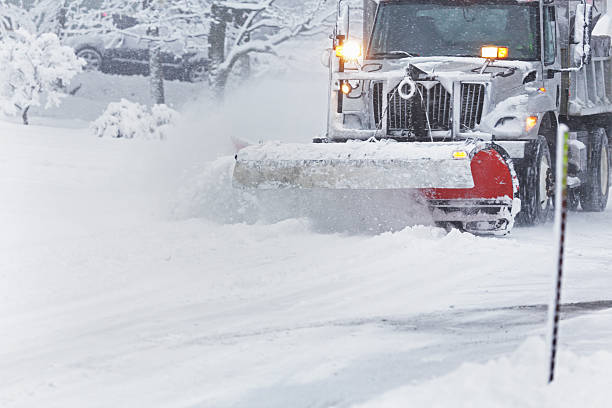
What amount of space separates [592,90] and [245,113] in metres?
8.16

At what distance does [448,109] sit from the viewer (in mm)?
10266

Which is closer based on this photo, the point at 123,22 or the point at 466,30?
the point at 466,30

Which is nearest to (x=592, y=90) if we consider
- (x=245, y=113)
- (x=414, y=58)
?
(x=414, y=58)

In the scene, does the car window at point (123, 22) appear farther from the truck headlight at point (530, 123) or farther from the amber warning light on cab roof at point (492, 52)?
the truck headlight at point (530, 123)

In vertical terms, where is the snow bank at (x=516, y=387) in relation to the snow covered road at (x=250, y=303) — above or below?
above

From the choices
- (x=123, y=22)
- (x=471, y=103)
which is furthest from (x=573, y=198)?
(x=123, y=22)

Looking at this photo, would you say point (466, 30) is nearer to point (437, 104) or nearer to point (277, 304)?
point (437, 104)

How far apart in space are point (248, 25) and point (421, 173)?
15898 millimetres

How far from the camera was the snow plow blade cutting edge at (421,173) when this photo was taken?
8.89m

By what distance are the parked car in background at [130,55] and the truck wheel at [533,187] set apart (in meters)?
16.9

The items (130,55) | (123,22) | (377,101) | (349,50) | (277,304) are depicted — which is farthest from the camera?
(130,55)

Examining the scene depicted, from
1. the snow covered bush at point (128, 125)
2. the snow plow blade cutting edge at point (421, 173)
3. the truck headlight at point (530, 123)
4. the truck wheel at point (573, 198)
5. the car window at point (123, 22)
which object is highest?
the car window at point (123, 22)

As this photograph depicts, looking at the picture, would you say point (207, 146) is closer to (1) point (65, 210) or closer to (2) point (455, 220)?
(1) point (65, 210)

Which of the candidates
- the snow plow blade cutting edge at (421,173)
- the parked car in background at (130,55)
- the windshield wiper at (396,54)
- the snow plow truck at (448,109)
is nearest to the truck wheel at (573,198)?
the snow plow truck at (448,109)
